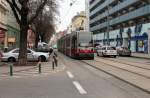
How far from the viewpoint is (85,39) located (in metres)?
45.7

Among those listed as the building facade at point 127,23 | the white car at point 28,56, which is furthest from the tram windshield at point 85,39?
the building facade at point 127,23

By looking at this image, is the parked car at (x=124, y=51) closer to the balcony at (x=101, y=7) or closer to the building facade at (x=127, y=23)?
the building facade at (x=127, y=23)

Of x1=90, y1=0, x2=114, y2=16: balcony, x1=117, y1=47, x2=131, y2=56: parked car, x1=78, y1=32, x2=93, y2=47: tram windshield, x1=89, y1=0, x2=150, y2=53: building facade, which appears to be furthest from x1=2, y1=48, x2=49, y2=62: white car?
x1=90, y1=0, x2=114, y2=16: balcony

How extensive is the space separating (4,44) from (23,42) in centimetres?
2787

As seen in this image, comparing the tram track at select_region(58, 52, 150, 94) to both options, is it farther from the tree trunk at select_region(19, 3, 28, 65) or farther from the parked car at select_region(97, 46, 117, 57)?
the parked car at select_region(97, 46, 117, 57)

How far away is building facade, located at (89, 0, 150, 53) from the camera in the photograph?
7081cm

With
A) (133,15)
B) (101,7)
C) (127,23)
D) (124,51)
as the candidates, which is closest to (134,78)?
(124,51)

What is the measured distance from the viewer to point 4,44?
60.3 metres

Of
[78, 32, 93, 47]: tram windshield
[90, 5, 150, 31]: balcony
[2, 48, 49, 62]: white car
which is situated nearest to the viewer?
[2, 48, 49, 62]: white car

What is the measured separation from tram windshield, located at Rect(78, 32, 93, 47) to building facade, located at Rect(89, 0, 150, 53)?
78.4 feet

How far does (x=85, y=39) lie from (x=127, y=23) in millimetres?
40808

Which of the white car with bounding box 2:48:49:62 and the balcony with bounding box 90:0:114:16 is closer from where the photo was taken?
the white car with bounding box 2:48:49:62

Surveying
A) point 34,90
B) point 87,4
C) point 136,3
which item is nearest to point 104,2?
point 136,3

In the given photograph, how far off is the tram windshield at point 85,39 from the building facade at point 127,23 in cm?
2391
